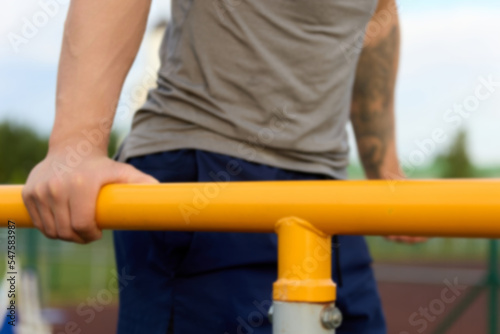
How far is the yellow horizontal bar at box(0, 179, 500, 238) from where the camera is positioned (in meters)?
0.70

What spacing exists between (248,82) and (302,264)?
481 mm

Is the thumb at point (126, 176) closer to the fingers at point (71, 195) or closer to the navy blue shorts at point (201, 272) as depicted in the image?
the fingers at point (71, 195)

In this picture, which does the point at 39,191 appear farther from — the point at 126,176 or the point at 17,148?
the point at 17,148

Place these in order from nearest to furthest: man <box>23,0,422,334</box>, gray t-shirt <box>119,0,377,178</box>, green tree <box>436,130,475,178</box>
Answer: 1. man <box>23,0,422,334</box>
2. gray t-shirt <box>119,0,377,178</box>
3. green tree <box>436,130,475,178</box>

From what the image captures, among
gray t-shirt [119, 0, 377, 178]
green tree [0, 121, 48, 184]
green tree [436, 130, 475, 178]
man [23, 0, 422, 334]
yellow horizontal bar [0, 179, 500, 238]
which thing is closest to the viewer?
yellow horizontal bar [0, 179, 500, 238]

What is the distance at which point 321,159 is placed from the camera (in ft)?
4.09

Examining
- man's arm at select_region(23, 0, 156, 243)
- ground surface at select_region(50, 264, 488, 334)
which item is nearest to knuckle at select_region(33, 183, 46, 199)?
man's arm at select_region(23, 0, 156, 243)

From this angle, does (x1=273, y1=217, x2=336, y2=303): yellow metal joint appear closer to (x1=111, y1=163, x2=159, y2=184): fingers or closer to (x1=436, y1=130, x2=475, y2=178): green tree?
(x1=111, y1=163, x2=159, y2=184): fingers

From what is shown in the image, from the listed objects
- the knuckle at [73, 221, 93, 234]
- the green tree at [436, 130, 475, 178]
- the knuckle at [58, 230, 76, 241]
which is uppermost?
the green tree at [436, 130, 475, 178]

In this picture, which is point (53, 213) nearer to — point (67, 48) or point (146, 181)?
point (146, 181)

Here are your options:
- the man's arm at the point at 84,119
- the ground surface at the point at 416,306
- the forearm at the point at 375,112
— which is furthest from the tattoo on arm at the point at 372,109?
the ground surface at the point at 416,306

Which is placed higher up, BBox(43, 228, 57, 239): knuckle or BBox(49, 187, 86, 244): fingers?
BBox(49, 187, 86, 244): fingers

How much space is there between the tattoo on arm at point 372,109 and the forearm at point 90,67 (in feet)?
2.43

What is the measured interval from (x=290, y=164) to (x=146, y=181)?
0.33 m
